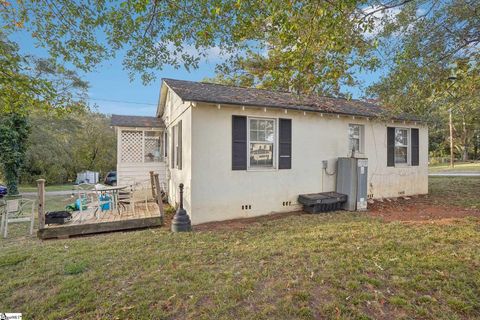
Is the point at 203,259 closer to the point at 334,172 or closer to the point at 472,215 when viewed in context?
the point at 334,172

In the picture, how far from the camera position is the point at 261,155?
24.1ft

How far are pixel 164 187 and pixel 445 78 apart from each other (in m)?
9.56

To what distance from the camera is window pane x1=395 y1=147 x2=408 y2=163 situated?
9688 millimetres

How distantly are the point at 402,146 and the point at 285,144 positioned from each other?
18.1ft

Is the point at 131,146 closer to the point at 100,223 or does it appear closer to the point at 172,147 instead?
the point at 172,147

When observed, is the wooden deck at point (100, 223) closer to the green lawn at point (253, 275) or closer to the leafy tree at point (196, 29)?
the green lawn at point (253, 275)

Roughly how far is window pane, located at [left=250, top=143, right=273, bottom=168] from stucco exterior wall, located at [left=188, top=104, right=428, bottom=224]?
26 centimetres

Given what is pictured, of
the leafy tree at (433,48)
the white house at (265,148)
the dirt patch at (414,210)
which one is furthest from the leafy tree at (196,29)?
the dirt patch at (414,210)

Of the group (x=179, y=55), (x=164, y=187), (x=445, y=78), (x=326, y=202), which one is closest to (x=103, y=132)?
(x=164, y=187)

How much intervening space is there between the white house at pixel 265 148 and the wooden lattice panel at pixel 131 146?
143 mm

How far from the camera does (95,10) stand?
4613 mm

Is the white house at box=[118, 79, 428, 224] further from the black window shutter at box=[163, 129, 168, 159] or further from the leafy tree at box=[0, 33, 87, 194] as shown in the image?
the leafy tree at box=[0, 33, 87, 194]

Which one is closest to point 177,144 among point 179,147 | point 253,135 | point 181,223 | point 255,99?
point 179,147

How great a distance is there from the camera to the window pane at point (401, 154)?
969 cm
